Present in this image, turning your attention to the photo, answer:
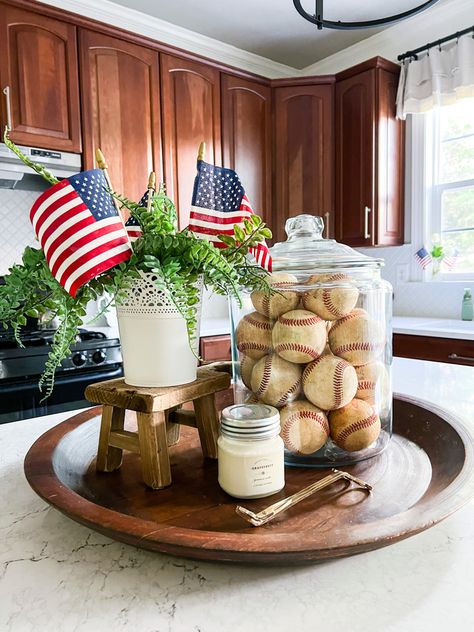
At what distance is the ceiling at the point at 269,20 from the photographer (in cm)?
257

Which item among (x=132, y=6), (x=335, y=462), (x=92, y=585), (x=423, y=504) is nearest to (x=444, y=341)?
(x=335, y=462)

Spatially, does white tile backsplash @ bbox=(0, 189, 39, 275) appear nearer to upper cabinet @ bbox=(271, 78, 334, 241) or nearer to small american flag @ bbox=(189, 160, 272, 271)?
upper cabinet @ bbox=(271, 78, 334, 241)

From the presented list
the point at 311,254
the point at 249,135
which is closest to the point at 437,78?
the point at 249,135

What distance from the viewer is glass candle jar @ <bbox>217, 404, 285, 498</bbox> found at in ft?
1.83

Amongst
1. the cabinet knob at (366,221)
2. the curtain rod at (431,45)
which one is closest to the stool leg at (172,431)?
the cabinet knob at (366,221)

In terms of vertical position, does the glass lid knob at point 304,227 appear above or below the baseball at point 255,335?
above

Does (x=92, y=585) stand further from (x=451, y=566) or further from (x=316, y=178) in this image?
(x=316, y=178)

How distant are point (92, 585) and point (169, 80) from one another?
2731 millimetres

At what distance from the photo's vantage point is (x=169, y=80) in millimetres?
2627

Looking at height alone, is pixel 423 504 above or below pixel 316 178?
below

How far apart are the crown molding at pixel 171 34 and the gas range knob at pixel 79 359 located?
1768 millimetres

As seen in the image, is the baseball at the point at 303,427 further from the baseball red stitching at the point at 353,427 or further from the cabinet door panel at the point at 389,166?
the cabinet door panel at the point at 389,166

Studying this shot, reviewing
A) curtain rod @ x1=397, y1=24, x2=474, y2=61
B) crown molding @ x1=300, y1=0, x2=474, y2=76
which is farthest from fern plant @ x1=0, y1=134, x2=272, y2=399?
crown molding @ x1=300, y1=0, x2=474, y2=76

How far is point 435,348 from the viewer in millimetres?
2336
